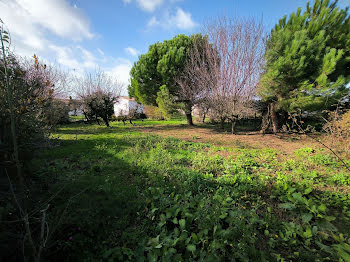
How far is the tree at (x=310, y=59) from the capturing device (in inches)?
272

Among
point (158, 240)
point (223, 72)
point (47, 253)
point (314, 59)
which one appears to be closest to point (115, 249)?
point (158, 240)

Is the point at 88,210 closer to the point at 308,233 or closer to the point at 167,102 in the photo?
the point at 308,233

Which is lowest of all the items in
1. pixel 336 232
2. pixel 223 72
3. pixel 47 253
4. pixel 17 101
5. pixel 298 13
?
pixel 336 232

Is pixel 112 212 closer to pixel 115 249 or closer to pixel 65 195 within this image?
pixel 115 249

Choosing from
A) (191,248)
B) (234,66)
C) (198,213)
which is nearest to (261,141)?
(234,66)

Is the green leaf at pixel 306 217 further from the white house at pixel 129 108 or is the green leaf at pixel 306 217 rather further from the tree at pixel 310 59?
the white house at pixel 129 108

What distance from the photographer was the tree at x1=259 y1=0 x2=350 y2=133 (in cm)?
691

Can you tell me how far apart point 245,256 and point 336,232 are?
1.39m

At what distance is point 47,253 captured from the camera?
1.35 meters

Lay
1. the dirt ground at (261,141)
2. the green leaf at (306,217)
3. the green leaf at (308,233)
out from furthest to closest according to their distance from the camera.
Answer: the dirt ground at (261,141), the green leaf at (306,217), the green leaf at (308,233)

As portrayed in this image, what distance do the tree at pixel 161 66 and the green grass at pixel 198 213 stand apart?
8.93 meters

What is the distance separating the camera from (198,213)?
6.34ft

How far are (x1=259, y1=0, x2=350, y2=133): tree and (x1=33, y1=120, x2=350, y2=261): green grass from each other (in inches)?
208

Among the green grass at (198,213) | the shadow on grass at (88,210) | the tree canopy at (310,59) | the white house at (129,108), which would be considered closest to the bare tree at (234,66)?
the tree canopy at (310,59)
